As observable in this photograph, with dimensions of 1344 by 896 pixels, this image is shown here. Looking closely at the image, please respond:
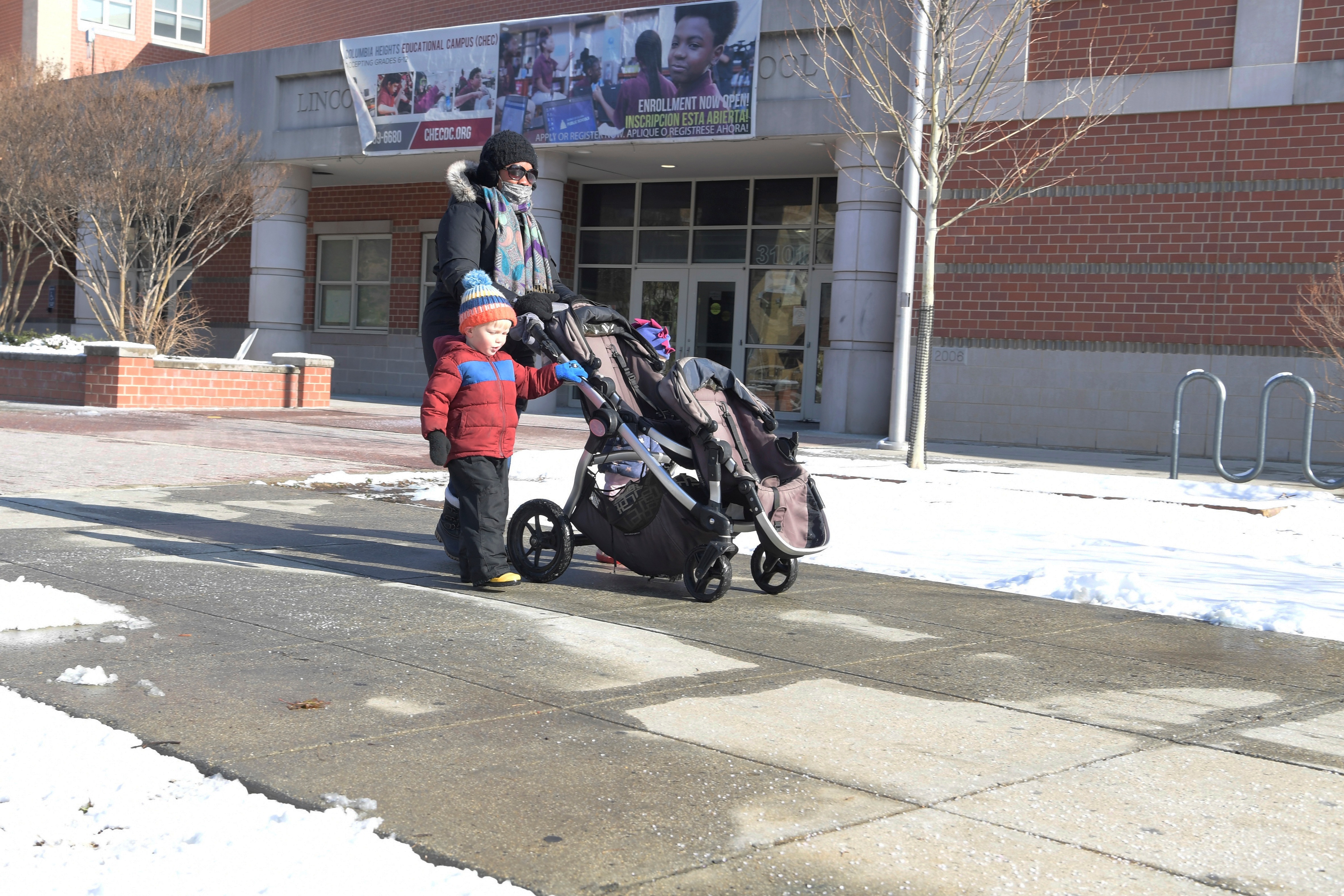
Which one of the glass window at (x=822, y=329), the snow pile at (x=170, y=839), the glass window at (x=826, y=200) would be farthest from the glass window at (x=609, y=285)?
the snow pile at (x=170, y=839)

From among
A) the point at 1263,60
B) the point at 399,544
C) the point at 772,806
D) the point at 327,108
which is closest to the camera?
the point at 772,806

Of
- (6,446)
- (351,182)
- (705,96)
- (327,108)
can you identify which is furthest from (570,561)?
(351,182)

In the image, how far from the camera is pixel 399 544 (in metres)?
7.11

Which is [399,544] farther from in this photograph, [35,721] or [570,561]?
[35,721]

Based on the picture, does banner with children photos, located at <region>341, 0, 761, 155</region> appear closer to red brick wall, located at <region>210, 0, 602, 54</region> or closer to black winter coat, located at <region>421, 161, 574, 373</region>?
red brick wall, located at <region>210, 0, 602, 54</region>

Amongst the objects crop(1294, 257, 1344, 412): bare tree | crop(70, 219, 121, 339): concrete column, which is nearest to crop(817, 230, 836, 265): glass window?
crop(1294, 257, 1344, 412): bare tree

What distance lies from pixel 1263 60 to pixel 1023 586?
12.2 meters

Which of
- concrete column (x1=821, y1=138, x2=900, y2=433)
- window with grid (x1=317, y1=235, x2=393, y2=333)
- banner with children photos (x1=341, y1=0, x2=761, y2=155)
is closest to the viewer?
concrete column (x1=821, y1=138, x2=900, y2=433)

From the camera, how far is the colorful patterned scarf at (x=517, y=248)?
609 centimetres

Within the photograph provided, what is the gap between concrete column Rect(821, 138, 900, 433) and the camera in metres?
18.2

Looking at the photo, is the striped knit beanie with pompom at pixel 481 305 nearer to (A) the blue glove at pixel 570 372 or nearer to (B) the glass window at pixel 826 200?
(A) the blue glove at pixel 570 372

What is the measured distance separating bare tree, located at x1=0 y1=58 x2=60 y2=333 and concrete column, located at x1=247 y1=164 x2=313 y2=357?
377 centimetres

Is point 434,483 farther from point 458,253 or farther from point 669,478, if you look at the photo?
point 669,478

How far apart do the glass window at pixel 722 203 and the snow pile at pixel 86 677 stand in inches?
770
